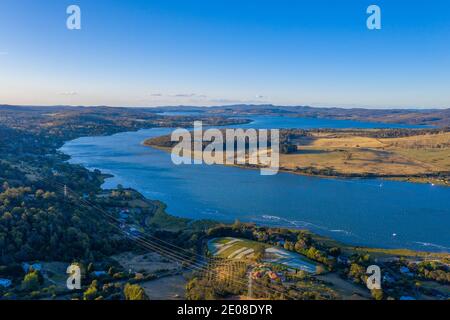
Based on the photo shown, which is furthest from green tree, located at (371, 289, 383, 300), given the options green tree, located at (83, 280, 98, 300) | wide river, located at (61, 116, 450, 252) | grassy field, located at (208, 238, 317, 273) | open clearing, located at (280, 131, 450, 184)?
open clearing, located at (280, 131, 450, 184)

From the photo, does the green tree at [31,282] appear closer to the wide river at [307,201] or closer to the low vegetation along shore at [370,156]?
the wide river at [307,201]

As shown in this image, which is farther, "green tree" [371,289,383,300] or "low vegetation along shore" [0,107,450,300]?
"green tree" [371,289,383,300]

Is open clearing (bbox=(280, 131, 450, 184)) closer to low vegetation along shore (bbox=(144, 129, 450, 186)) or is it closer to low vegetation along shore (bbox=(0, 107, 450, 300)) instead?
low vegetation along shore (bbox=(144, 129, 450, 186))

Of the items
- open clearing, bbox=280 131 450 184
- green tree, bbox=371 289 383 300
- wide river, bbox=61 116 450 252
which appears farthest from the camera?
open clearing, bbox=280 131 450 184

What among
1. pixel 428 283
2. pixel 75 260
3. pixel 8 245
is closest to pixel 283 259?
pixel 428 283

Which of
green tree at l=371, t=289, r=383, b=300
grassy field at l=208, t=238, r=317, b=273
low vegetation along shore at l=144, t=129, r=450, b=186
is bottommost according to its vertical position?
green tree at l=371, t=289, r=383, b=300

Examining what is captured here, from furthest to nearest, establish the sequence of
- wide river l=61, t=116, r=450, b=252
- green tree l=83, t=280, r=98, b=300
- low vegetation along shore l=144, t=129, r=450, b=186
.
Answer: low vegetation along shore l=144, t=129, r=450, b=186 → wide river l=61, t=116, r=450, b=252 → green tree l=83, t=280, r=98, b=300

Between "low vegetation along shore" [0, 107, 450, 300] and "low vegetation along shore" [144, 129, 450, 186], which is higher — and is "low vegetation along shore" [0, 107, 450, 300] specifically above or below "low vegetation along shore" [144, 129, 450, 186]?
below

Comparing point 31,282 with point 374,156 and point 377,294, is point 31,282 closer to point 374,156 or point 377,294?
point 377,294

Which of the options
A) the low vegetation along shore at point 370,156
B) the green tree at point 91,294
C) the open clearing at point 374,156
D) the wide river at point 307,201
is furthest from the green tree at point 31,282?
the open clearing at point 374,156
